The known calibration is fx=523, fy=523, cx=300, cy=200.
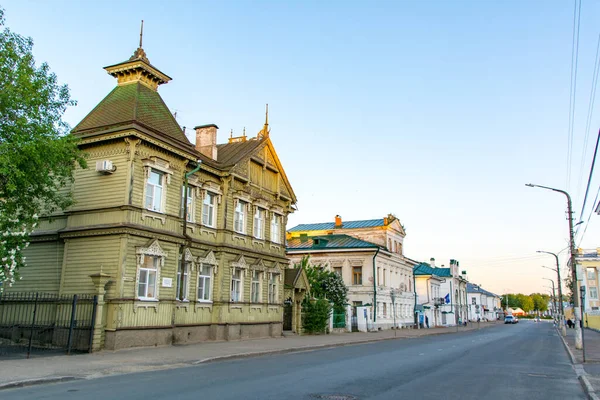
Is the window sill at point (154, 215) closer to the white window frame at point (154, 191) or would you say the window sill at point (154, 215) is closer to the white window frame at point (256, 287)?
the white window frame at point (154, 191)

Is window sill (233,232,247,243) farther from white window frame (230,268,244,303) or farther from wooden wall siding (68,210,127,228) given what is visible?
wooden wall siding (68,210,127,228)

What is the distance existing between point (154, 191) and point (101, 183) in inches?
85.1

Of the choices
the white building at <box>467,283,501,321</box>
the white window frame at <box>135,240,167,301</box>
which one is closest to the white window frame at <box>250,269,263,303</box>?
the white window frame at <box>135,240,167,301</box>

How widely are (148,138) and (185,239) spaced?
16.3 ft

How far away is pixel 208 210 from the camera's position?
26.7m

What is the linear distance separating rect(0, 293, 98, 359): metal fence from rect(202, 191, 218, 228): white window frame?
7452 millimetres

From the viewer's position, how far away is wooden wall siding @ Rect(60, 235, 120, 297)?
2058 centimetres

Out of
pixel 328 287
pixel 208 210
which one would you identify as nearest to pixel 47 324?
pixel 208 210

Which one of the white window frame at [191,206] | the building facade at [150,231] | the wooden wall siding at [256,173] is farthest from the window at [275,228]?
the white window frame at [191,206]

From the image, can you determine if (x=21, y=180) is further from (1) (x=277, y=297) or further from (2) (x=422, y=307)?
(2) (x=422, y=307)

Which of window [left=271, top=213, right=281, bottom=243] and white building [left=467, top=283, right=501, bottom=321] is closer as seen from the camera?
window [left=271, top=213, right=281, bottom=243]

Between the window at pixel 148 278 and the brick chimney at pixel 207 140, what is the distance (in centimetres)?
783

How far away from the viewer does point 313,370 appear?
1537 centimetres

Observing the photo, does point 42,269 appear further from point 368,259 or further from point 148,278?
point 368,259
